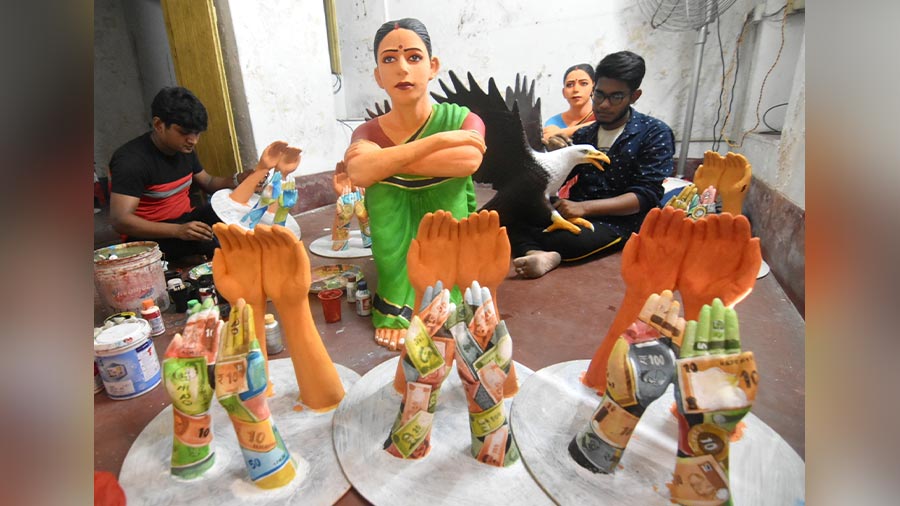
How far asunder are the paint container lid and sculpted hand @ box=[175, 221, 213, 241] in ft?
3.05

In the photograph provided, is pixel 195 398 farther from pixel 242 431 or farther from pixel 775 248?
pixel 775 248

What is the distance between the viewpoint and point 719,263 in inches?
38.6

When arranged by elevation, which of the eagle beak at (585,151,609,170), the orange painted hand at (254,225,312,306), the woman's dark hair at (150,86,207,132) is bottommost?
the orange painted hand at (254,225,312,306)

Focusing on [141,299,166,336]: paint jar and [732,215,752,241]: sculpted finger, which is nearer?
[732,215,752,241]: sculpted finger

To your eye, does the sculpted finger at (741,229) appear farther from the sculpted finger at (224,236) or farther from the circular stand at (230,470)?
the sculpted finger at (224,236)

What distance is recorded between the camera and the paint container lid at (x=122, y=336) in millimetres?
1118

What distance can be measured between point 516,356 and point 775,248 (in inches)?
55.4

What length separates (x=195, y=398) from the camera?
816 millimetres

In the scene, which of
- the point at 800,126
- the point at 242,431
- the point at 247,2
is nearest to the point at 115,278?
the point at 242,431

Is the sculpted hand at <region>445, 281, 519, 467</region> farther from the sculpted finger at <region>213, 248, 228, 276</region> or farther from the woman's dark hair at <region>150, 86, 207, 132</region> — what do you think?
the woman's dark hair at <region>150, 86, 207, 132</region>

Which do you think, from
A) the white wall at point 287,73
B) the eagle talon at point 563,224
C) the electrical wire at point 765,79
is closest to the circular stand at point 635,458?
the eagle talon at point 563,224

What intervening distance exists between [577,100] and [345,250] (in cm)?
185

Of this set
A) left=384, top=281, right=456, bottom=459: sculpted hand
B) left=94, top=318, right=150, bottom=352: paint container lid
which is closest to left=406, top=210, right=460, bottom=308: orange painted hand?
left=384, top=281, right=456, bottom=459: sculpted hand

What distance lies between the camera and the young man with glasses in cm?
192
